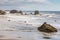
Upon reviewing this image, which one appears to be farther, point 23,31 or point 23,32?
point 23,31

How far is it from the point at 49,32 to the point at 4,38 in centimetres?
438

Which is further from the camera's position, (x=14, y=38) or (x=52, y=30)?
(x=52, y=30)

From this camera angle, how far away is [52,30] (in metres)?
16.2

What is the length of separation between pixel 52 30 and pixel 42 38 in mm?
3338

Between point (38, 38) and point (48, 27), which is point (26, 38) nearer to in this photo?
point (38, 38)

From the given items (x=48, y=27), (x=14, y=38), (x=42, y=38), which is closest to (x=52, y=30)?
(x=48, y=27)

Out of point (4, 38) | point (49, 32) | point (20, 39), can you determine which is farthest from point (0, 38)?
point (49, 32)

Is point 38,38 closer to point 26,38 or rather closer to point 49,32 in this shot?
point 26,38

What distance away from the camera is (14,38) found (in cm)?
1277

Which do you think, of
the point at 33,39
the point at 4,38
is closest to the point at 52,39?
the point at 33,39

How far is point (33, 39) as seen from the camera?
1262cm

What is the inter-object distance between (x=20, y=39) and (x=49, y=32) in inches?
158

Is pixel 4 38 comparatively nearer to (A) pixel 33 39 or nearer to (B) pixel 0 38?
(B) pixel 0 38

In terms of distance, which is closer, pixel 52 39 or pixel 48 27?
pixel 52 39
